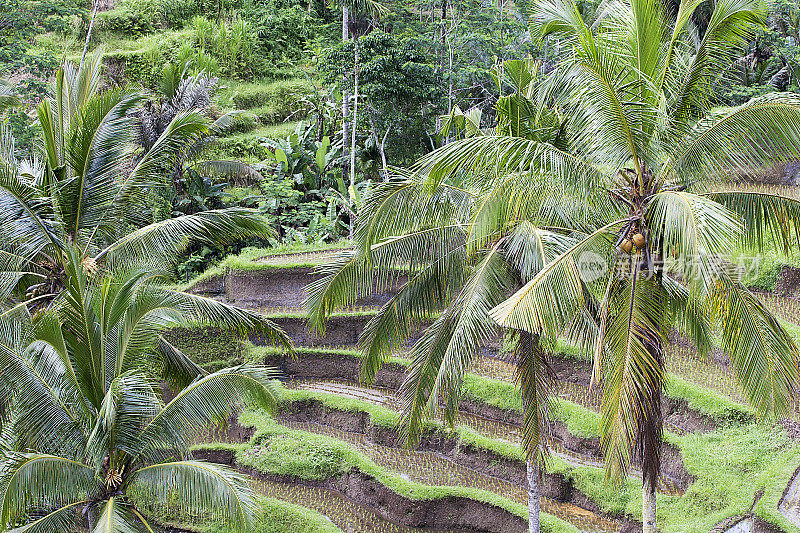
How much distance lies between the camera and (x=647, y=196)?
5504 mm

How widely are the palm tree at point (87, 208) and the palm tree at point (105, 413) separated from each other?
3.52 ft

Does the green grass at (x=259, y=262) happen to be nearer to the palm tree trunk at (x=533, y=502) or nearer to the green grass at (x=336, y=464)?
the green grass at (x=336, y=464)

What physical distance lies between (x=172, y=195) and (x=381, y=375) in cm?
813

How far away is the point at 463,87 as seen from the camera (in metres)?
17.0

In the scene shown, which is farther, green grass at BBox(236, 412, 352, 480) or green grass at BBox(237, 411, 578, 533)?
green grass at BBox(236, 412, 352, 480)

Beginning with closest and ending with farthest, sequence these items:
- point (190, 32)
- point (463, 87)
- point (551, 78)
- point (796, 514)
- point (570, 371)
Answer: point (551, 78)
point (796, 514)
point (570, 371)
point (463, 87)
point (190, 32)

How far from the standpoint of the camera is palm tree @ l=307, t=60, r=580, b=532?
19.5 feet

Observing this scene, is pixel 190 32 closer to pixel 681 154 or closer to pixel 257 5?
pixel 257 5

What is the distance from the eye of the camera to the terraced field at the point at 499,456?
812cm

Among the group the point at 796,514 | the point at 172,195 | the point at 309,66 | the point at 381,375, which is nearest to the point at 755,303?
the point at 796,514

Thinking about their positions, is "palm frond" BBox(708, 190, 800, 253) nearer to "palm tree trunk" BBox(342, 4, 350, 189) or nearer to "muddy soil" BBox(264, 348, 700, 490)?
"muddy soil" BBox(264, 348, 700, 490)

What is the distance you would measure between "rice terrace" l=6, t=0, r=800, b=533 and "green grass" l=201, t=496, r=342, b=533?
34mm

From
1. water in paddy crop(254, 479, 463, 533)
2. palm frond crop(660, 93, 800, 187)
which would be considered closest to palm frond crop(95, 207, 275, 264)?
water in paddy crop(254, 479, 463, 533)

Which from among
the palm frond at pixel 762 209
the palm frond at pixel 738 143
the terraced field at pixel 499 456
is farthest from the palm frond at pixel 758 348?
the terraced field at pixel 499 456
